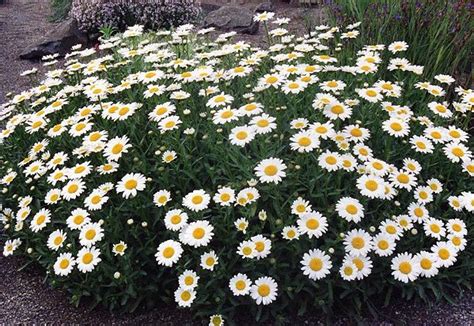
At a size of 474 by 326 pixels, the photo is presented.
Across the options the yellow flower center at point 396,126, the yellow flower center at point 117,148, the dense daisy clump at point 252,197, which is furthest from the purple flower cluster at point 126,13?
the yellow flower center at point 396,126

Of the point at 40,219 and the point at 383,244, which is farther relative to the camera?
the point at 40,219

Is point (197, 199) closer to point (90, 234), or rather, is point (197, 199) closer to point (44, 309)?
point (90, 234)

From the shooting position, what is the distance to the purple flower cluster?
716 centimetres

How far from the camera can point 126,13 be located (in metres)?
7.30

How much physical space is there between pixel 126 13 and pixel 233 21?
1654mm

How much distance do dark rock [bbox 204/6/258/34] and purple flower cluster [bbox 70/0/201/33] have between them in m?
0.45

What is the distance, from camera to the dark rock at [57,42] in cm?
684

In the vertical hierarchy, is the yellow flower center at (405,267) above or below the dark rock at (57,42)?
above

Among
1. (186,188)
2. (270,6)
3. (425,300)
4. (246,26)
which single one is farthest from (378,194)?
(270,6)

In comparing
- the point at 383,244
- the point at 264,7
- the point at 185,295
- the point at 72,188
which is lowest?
the point at 264,7

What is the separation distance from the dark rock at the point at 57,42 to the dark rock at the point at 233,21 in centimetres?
201

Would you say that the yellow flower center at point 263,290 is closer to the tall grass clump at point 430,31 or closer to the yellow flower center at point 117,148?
the yellow flower center at point 117,148

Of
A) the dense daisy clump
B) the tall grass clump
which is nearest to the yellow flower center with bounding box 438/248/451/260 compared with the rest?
the dense daisy clump

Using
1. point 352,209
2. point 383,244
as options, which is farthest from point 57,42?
point 383,244
